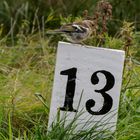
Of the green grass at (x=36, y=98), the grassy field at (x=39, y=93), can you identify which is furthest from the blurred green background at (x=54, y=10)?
the green grass at (x=36, y=98)

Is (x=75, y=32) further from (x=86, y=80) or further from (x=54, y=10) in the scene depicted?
(x=54, y=10)

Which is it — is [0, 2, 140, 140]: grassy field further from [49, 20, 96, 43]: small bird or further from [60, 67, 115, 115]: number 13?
[49, 20, 96, 43]: small bird

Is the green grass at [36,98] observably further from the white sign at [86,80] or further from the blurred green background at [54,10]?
the blurred green background at [54,10]

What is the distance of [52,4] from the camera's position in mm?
6387

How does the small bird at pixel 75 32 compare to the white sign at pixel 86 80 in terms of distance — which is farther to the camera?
the small bird at pixel 75 32

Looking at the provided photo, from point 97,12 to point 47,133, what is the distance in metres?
0.97

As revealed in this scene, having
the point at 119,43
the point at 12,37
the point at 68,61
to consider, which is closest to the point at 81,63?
the point at 68,61

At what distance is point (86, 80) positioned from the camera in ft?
10.6

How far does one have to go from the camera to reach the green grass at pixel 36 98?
3.33 meters

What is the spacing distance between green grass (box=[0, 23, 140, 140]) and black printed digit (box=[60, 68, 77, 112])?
85 millimetres

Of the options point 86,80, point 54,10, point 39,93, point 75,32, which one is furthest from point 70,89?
point 54,10

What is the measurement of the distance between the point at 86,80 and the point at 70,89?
0.09 m

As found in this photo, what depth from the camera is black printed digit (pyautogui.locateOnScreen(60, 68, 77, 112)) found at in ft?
10.5

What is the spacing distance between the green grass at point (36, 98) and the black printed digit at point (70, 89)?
0.08m
